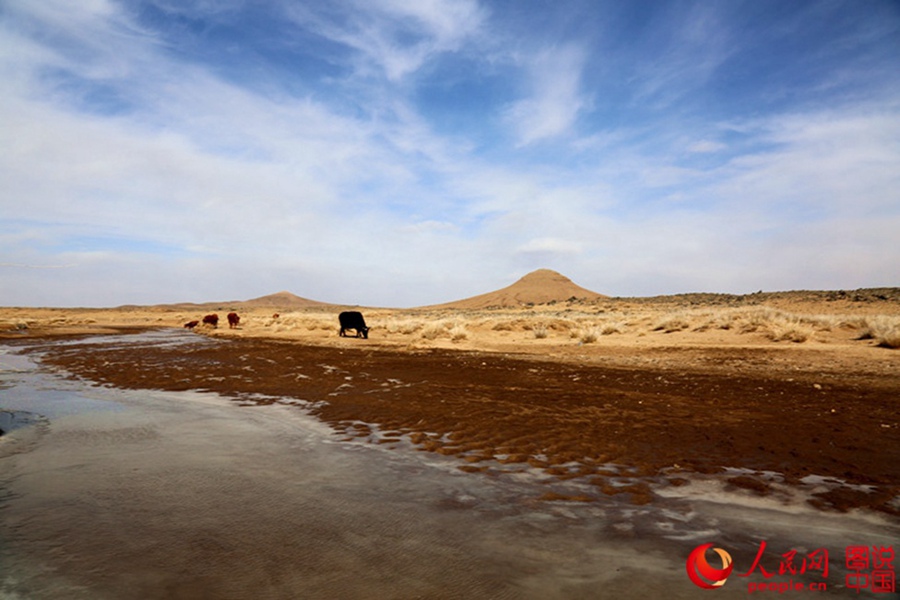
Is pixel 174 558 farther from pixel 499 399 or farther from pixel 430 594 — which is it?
pixel 499 399

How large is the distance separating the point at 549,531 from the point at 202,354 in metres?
16.1

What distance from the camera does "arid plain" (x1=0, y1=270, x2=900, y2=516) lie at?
5.01 metres

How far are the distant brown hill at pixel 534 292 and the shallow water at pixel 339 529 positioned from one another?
282 ft

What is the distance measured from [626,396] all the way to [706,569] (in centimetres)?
585

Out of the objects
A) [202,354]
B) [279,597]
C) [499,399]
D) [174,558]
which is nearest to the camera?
[279,597]

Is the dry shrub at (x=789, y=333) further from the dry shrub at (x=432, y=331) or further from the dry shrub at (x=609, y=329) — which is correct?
the dry shrub at (x=432, y=331)

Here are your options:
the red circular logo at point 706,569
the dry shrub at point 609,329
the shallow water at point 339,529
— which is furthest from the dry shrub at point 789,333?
the red circular logo at point 706,569

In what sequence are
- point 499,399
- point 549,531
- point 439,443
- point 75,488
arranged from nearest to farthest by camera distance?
1. point 549,531
2. point 75,488
3. point 439,443
4. point 499,399

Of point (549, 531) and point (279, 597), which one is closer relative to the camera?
point (279, 597)

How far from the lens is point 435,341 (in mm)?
Answer: 22703

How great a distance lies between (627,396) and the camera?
28.5 ft

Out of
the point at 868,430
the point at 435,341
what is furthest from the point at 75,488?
the point at 435,341

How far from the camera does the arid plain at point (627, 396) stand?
5.01 meters

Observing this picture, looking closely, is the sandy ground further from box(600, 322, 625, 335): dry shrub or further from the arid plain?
box(600, 322, 625, 335): dry shrub
